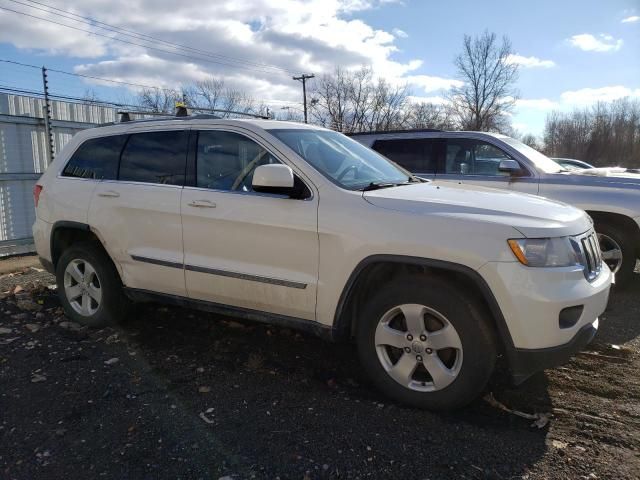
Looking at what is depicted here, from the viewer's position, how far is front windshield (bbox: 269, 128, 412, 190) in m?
3.58

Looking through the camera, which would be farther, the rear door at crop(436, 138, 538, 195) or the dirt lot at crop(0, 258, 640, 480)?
the rear door at crop(436, 138, 538, 195)

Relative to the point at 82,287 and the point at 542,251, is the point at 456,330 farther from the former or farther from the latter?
the point at 82,287

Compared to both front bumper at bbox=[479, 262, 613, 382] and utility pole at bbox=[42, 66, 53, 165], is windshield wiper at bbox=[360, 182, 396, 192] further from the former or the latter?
utility pole at bbox=[42, 66, 53, 165]

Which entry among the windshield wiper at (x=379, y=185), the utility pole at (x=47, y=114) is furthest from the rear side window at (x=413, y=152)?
the utility pole at (x=47, y=114)

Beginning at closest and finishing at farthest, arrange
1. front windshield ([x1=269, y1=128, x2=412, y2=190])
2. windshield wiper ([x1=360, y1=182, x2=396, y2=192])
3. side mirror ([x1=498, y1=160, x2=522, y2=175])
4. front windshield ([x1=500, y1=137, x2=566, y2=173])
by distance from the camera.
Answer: windshield wiper ([x1=360, y1=182, x2=396, y2=192])
front windshield ([x1=269, y1=128, x2=412, y2=190])
side mirror ([x1=498, y1=160, x2=522, y2=175])
front windshield ([x1=500, y1=137, x2=566, y2=173])

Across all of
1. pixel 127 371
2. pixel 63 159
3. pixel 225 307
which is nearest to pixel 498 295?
pixel 225 307

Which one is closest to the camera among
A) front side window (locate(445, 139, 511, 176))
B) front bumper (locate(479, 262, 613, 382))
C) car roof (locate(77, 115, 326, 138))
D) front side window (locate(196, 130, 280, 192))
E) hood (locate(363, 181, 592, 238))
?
front bumper (locate(479, 262, 613, 382))

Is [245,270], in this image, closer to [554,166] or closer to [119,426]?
[119,426]

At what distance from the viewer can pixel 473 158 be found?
6.73 meters

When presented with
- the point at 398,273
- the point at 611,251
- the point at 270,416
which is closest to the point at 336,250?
the point at 398,273

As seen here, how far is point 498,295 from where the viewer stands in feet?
9.13

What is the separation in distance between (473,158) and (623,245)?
6.90 ft

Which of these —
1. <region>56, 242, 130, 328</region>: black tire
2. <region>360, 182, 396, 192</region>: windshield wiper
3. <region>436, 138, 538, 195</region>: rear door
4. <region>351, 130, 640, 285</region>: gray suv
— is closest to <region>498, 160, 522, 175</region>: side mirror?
<region>351, 130, 640, 285</region>: gray suv

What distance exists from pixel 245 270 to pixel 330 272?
69cm
